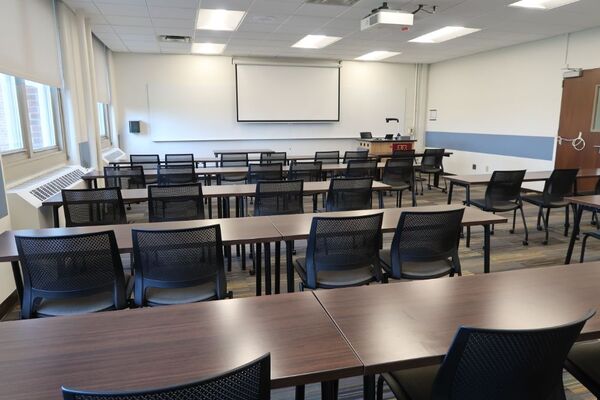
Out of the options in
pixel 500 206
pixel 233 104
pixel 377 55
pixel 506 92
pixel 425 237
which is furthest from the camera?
pixel 233 104

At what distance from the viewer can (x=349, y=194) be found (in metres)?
4.01

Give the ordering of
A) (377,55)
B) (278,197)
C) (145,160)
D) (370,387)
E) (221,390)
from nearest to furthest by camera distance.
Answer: (221,390), (370,387), (278,197), (145,160), (377,55)

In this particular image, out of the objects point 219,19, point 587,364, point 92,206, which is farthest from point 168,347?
point 219,19

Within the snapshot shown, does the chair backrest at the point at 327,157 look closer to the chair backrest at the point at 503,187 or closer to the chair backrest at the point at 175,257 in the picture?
the chair backrest at the point at 503,187

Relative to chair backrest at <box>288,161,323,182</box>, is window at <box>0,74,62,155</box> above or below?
above

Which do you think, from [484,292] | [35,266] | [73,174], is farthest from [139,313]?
[73,174]

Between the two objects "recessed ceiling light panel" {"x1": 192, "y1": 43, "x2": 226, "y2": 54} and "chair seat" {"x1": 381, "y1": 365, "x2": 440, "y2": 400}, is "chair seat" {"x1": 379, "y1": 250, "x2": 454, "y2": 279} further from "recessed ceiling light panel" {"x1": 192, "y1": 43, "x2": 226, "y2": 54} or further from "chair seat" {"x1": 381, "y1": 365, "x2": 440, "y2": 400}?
"recessed ceiling light panel" {"x1": 192, "y1": 43, "x2": 226, "y2": 54}

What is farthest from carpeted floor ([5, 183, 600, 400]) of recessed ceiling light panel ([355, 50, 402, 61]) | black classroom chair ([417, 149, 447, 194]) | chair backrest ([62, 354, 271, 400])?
recessed ceiling light panel ([355, 50, 402, 61])

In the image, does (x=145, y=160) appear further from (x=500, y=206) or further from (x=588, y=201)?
(x=588, y=201)

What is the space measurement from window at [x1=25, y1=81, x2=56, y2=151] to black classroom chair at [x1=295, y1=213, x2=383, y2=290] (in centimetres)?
403

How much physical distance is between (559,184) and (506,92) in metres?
4.34

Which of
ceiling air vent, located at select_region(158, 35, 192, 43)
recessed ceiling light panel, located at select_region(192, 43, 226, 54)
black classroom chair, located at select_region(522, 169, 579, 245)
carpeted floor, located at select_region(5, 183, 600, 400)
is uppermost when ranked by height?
recessed ceiling light panel, located at select_region(192, 43, 226, 54)

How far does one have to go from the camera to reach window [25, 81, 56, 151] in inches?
191

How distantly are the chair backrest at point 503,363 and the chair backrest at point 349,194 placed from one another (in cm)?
282
